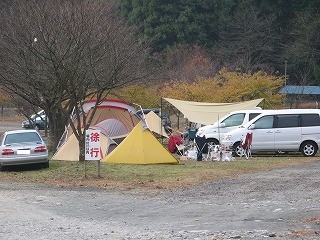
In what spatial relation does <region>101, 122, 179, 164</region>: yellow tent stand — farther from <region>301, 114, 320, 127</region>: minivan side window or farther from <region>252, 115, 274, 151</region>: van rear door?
<region>301, 114, 320, 127</region>: minivan side window

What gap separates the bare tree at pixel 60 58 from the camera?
80.4 feet

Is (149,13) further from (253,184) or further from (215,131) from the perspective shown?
(253,184)

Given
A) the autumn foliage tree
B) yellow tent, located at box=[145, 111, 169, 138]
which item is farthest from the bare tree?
the autumn foliage tree

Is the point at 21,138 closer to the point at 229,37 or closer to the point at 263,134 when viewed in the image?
the point at 263,134

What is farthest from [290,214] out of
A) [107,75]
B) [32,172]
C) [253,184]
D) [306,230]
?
[107,75]

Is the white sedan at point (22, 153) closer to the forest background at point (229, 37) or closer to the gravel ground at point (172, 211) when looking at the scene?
the gravel ground at point (172, 211)

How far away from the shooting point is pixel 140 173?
2027 centimetres

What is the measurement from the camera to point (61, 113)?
29.3 metres

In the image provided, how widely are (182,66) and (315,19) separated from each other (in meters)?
10.5

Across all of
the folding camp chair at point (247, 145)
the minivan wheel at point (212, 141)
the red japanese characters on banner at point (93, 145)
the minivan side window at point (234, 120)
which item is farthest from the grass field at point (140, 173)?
the minivan side window at point (234, 120)

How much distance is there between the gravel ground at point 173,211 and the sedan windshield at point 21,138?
4267 millimetres

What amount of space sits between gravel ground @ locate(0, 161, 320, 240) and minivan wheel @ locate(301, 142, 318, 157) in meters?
7.72

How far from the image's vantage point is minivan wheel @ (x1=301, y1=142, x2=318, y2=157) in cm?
2620

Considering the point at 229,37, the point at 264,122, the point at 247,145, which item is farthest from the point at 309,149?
the point at 229,37
